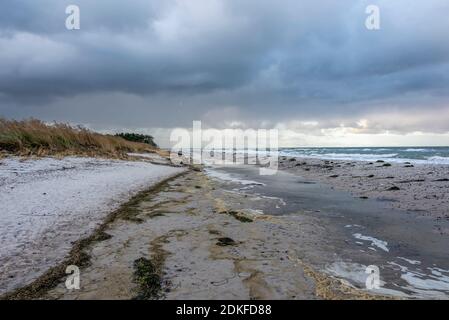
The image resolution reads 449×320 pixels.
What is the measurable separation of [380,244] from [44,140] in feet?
63.2

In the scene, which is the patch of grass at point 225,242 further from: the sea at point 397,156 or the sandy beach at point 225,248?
the sea at point 397,156

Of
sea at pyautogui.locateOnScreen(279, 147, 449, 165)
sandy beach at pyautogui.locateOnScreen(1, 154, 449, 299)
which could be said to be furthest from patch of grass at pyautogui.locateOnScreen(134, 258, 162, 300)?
sea at pyautogui.locateOnScreen(279, 147, 449, 165)

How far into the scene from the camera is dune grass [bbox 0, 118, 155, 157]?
1806cm

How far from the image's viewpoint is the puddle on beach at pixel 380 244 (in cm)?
508

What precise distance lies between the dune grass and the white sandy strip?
11.1 feet

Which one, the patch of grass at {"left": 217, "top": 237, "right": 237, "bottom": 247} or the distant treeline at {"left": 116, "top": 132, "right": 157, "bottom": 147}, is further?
the distant treeline at {"left": 116, "top": 132, "right": 157, "bottom": 147}

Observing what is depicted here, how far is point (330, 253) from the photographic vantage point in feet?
21.0

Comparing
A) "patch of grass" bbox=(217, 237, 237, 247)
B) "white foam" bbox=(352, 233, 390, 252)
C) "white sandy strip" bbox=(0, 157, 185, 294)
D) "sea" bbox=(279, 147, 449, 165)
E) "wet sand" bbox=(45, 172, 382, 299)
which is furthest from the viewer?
"sea" bbox=(279, 147, 449, 165)

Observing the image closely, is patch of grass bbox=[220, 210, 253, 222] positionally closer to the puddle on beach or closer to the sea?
the puddle on beach

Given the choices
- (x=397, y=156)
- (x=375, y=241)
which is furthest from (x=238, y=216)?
(x=397, y=156)

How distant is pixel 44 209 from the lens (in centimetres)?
812

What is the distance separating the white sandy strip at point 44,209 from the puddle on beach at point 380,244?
4.26 meters

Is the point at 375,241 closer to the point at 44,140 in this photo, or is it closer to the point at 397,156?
the point at 44,140
